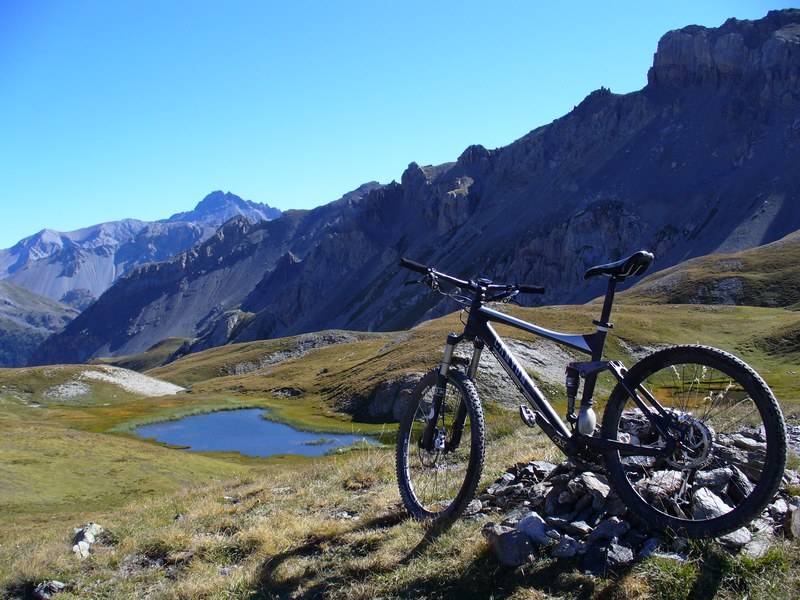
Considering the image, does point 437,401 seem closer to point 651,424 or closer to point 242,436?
point 651,424

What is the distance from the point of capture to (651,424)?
6.71 metres

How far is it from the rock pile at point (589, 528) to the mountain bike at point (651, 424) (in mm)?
238

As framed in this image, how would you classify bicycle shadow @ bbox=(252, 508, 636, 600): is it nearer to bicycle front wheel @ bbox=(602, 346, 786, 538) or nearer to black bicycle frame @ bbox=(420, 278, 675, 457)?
bicycle front wheel @ bbox=(602, 346, 786, 538)

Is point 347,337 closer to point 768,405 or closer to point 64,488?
point 64,488

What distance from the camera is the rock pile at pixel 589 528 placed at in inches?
227

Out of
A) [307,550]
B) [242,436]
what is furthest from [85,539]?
[242,436]

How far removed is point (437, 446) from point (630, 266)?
149 inches

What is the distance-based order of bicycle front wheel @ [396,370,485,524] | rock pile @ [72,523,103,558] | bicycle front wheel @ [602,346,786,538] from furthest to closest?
1. rock pile @ [72,523,103,558]
2. bicycle front wheel @ [396,370,485,524]
3. bicycle front wheel @ [602,346,786,538]

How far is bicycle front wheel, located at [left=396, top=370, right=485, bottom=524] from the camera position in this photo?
7.72 metres

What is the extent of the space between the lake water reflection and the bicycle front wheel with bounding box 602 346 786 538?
143 ft

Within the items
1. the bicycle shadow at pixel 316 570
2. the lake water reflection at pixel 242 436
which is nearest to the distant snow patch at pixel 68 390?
the lake water reflection at pixel 242 436

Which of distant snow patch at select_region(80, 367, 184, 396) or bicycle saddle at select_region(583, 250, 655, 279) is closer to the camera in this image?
bicycle saddle at select_region(583, 250, 655, 279)

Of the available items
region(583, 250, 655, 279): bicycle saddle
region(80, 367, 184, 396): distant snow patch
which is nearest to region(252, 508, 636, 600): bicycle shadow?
region(583, 250, 655, 279): bicycle saddle

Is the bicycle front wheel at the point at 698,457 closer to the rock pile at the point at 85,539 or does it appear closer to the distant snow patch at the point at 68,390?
the rock pile at the point at 85,539
